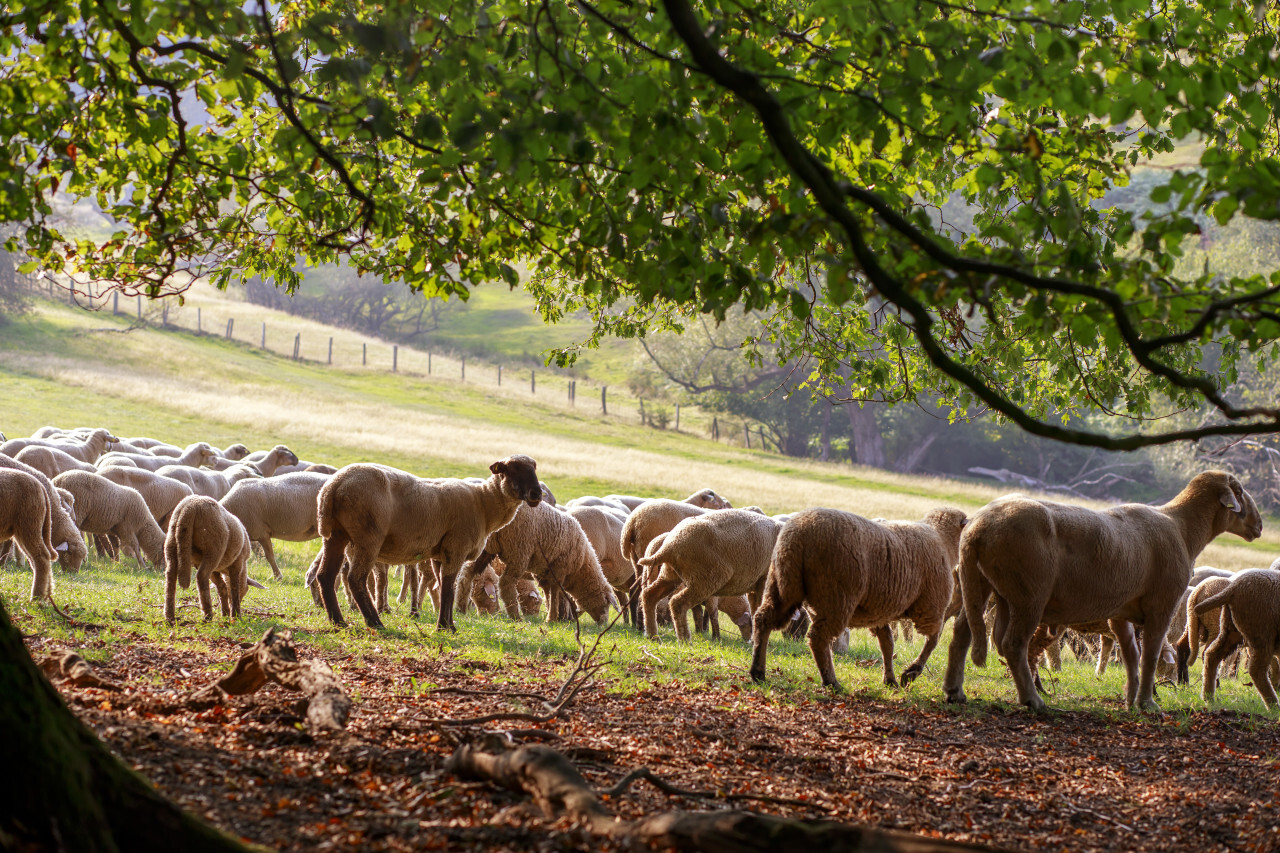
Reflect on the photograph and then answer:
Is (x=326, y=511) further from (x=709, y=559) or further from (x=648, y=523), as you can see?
(x=648, y=523)

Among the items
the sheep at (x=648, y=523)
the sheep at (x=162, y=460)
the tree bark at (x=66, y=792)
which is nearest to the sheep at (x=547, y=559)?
the sheep at (x=648, y=523)

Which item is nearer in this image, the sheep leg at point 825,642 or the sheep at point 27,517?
the sheep leg at point 825,642

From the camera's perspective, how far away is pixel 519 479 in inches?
475

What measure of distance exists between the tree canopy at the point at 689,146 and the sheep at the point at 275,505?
730 cm

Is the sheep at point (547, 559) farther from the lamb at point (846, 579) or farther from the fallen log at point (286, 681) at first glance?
the fallen log at point (286, 681)

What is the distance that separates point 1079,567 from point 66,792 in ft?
28.2

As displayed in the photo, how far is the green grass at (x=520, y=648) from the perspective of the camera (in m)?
8.56

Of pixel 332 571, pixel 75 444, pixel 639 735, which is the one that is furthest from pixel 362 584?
pixel 75 444

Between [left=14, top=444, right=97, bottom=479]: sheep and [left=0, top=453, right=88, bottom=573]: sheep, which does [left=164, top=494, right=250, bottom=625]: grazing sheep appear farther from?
[left=14, top=444, right=97, bottom=479]: sheep

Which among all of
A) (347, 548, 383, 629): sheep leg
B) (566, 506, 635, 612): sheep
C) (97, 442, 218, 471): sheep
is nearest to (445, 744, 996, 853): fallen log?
(347, 548, 383, 629): sheep leg

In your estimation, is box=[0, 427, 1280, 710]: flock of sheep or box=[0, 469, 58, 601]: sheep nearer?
box=[0, 427, 1280, 710]: flock of sheep

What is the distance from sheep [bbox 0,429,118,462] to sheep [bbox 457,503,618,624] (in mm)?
9405

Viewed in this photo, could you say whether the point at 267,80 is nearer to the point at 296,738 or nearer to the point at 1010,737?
the point at 296,738

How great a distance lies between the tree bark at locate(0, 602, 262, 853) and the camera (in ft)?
9.41
